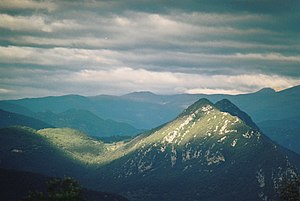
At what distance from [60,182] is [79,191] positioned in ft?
46.3

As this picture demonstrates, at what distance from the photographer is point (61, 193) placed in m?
159

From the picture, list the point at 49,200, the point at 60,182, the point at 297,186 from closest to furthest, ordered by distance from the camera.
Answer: the point at 49,200 < the point at 60,182 < the point at 297,186

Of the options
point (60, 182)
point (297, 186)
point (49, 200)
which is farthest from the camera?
point (297, 186)

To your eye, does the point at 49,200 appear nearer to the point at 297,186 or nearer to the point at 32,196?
the point at 32,196

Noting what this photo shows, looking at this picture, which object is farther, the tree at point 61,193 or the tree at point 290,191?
the tree at point 290,191

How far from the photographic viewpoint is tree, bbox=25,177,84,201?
157 metres

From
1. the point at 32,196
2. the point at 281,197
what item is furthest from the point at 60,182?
the point at 281,197

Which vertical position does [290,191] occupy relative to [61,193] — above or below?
below

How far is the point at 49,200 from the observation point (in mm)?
157875

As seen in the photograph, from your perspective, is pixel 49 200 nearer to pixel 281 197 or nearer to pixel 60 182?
pixel 60 182

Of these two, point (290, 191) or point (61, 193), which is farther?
point (290, 191)

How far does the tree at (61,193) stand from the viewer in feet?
516

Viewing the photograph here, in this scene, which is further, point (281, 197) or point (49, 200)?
point (281, 197)

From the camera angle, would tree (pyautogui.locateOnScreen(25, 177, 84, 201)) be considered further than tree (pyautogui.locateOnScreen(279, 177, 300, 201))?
No
